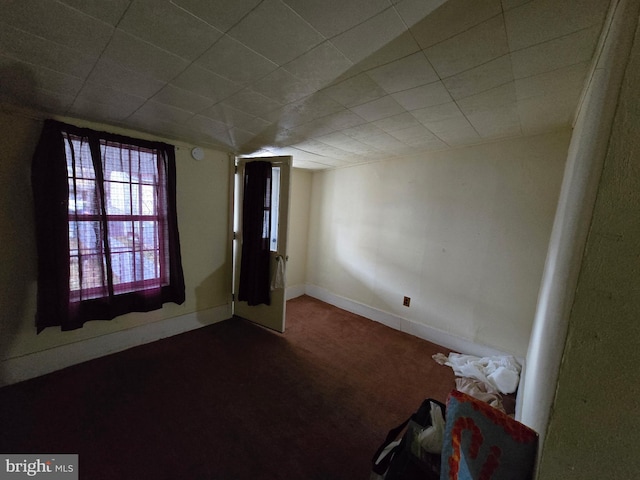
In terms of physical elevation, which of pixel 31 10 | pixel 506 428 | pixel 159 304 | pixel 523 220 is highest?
pixel 31 10

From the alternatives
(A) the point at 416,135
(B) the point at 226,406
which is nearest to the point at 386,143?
(A) the point at 416,135

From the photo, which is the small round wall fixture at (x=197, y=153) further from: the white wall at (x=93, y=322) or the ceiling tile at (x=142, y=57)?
the ceiling tile at (x=142, y=57)

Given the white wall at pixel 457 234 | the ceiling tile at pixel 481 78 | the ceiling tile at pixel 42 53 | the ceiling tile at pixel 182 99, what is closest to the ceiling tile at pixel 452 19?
the ceiling tile at pixel 481 78

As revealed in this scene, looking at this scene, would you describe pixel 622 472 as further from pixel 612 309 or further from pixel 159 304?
pixel 159 304

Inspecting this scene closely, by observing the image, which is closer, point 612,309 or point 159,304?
point 612,309

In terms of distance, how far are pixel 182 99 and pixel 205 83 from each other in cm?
33

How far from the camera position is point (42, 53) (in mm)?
1111

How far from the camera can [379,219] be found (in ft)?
10.5

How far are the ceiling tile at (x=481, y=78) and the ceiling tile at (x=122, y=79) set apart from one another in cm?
163

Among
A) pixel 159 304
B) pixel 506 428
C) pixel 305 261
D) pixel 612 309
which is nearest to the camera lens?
pixel 612 309

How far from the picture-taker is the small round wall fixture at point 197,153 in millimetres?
2609

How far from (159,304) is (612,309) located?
119 inches

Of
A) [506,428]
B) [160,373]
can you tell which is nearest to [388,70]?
[506,428]

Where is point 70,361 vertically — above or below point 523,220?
below
